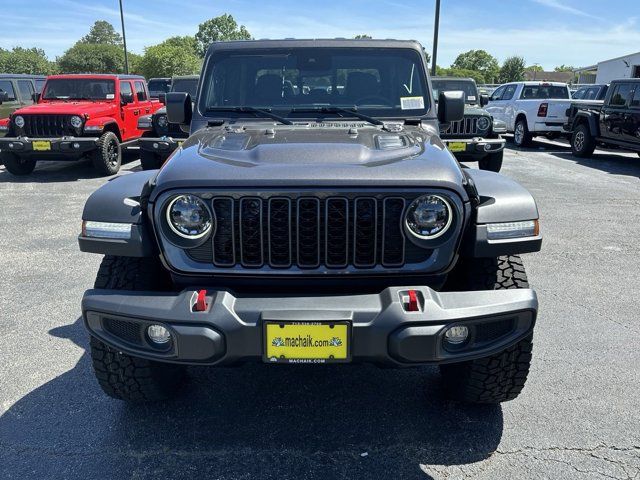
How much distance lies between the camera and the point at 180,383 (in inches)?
123

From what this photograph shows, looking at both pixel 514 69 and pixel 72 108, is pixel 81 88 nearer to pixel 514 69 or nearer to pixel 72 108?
pixel 72 108

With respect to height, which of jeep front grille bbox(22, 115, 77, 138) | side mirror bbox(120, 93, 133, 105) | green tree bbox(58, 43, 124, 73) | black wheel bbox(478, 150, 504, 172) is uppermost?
green tree bbox(58, 43, 124, 73)

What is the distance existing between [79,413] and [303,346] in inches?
57.9

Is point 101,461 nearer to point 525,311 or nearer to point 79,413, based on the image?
point 79,413

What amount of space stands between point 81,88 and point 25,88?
250 cm

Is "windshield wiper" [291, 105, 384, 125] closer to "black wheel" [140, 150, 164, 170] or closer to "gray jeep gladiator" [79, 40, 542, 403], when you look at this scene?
"gray jeep gladiator" [79, 40, 542, 403]

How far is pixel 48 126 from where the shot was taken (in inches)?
388

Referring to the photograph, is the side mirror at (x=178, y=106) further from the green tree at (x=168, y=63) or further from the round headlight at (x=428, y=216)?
the green tree at (x=168, y=63)

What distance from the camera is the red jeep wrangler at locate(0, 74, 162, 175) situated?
31.6ft

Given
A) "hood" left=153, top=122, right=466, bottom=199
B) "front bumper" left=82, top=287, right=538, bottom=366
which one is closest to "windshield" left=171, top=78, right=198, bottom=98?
"hood" left=153, top=122, right=466, bottom=199

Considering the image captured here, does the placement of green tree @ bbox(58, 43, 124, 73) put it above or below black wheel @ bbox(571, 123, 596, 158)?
above

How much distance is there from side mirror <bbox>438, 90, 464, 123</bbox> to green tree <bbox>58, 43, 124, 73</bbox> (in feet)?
210

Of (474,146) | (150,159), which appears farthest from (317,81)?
(150,159)

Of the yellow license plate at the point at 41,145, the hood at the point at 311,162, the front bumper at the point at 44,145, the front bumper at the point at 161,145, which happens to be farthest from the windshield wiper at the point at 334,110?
the yellow license plate at the point at 41,145
